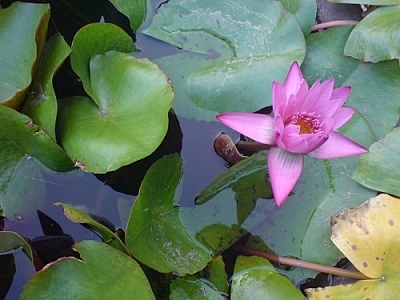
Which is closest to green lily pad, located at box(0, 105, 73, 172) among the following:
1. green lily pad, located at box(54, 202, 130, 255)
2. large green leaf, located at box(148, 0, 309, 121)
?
green lily pad, located at box(54, 202, 130, 255)

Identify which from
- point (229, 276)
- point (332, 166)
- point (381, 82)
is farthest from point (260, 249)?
point (381, 82)

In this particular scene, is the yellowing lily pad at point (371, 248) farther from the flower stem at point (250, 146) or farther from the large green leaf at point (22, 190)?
the large green leaf at point (22, 190)

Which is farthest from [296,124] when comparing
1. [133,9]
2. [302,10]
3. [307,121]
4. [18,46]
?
[18,46]

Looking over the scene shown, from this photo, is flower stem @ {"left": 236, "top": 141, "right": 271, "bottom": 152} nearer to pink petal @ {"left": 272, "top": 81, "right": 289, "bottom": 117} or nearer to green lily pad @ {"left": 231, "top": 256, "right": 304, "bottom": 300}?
pink petal @ {"left": 272, "top": 81, "right": 289, "bottom": 117}

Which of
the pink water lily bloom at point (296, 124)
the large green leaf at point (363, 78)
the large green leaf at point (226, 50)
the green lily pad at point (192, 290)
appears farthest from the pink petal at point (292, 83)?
the green lily pad at point (192, 290)

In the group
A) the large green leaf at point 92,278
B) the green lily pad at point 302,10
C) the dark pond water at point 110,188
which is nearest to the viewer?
the large green leaf at point 92,278

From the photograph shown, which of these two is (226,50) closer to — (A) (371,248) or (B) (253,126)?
(B) (253,126)
